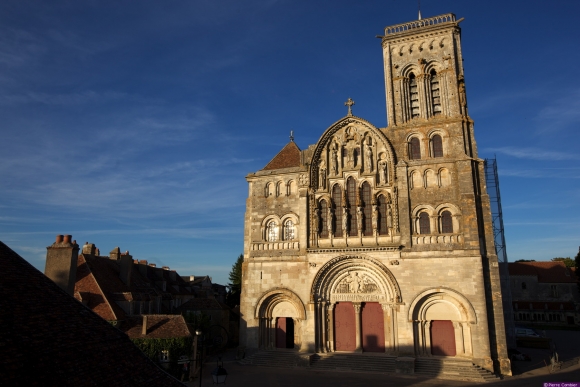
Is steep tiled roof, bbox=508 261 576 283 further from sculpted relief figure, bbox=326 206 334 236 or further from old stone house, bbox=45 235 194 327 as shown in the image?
Answer: old stone house, bbox=45 235 194 327

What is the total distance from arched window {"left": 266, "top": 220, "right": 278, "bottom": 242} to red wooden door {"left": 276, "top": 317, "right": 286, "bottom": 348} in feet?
18.8

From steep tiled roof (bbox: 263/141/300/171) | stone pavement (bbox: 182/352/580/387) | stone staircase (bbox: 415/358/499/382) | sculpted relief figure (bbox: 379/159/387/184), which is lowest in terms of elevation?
stone pavement (bbox: 182/352/580/387)

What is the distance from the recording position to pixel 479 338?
24.5 meters

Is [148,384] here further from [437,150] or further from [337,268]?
[437,150]

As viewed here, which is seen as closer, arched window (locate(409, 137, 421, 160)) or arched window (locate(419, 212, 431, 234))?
arched window (locate(419, 212, 431, 234))

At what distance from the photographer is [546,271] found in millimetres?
66125

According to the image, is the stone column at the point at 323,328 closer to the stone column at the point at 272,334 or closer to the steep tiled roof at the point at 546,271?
the stone column at the point at 272,334

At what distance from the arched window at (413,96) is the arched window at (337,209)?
7.86 metres

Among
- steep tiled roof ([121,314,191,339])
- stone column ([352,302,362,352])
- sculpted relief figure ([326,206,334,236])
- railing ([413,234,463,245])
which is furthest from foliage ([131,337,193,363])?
railing ([413,234,463,245])

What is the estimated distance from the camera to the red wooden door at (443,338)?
25.7 meters

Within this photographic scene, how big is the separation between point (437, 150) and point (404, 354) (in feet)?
44.8

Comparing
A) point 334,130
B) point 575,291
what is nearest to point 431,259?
point 334,130

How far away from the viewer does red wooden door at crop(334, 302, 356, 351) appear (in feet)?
91.8

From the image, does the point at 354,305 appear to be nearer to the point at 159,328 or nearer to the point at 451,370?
the point at 451,370
